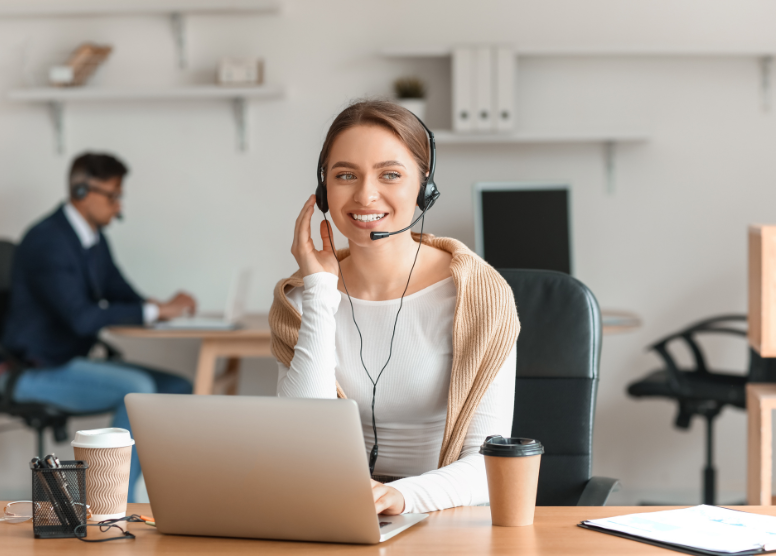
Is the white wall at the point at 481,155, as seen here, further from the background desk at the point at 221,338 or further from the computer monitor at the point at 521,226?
the background desk at the point at 221,338

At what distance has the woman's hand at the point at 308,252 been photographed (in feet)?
4.56

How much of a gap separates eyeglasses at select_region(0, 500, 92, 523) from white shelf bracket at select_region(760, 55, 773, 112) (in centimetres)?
309

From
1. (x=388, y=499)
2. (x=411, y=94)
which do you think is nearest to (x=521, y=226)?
(x=411, y=94)

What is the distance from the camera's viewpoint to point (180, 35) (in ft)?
11.1

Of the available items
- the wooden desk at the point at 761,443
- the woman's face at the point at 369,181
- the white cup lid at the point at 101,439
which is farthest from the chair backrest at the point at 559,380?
the wooden desk at the point at 761,443

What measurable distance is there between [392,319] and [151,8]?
238cm

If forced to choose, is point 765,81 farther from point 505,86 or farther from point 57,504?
point 57,504

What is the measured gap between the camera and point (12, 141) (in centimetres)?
347

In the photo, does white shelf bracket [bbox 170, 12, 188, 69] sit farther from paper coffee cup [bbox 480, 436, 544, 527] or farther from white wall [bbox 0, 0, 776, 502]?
paper coffee cup [bbox 480, 436, 544, 527]

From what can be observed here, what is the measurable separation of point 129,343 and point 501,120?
1.78 meters

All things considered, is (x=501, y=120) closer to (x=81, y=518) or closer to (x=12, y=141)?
(x=12, y=141)

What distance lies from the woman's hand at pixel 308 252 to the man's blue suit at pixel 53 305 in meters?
1.65

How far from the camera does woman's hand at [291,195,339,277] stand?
1.39 meters

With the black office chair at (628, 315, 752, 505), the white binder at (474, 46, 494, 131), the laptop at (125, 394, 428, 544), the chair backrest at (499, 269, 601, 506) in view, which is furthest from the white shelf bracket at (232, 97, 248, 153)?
the laptop at (125, 394, 428, 544)
